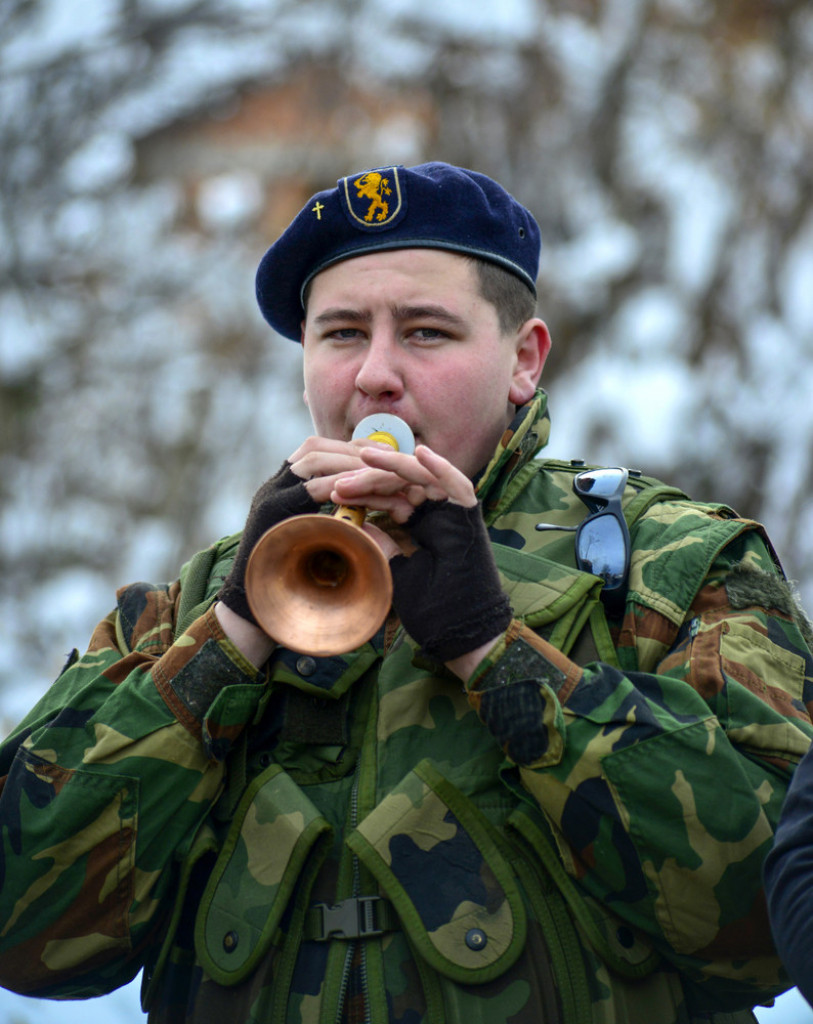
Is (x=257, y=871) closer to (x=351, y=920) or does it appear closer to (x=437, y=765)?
(x=351, y=920)

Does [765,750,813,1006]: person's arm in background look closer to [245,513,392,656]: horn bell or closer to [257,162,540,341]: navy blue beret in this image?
[245,513,392,656]: horn bell

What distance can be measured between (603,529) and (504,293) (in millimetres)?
702

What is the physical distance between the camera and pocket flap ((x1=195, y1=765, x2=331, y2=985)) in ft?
8.87

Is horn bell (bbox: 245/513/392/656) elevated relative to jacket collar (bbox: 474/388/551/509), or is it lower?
lower

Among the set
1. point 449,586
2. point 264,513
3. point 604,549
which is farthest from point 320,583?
point 604,549

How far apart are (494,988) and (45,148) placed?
1248cm

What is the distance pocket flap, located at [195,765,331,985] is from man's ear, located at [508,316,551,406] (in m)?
1.12

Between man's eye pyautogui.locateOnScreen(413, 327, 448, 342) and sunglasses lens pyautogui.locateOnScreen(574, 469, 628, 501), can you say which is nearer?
sunglasses lens pyautogui.locateOnScreen(574, 469, 628, 501)

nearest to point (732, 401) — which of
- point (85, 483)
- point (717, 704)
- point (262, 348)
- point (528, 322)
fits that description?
point (262, 348)

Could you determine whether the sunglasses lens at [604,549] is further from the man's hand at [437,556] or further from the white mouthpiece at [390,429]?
the white mouthpiece at [390,429]

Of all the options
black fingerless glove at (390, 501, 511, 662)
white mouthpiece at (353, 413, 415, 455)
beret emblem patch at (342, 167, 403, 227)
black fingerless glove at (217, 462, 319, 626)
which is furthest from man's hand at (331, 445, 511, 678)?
beret emblem patch at (342, 167, 403, 227)

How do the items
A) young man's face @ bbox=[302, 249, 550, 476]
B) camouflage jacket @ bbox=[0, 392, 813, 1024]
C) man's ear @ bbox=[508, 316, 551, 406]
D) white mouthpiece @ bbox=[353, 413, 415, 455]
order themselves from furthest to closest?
man's ear @ bbox=[508, 316, 551, 406]
young man's face @ bbox=[302, 249, 550, 476]
white mouthpiece @ bbox=[353, 413, 415, 455]
camouflage jacket @ bbox=[0, 392, 813, 1024]

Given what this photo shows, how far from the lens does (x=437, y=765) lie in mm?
2781

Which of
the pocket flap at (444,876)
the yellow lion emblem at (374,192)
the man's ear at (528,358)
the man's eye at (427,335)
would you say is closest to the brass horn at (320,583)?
the pocket flap at (444,876)
